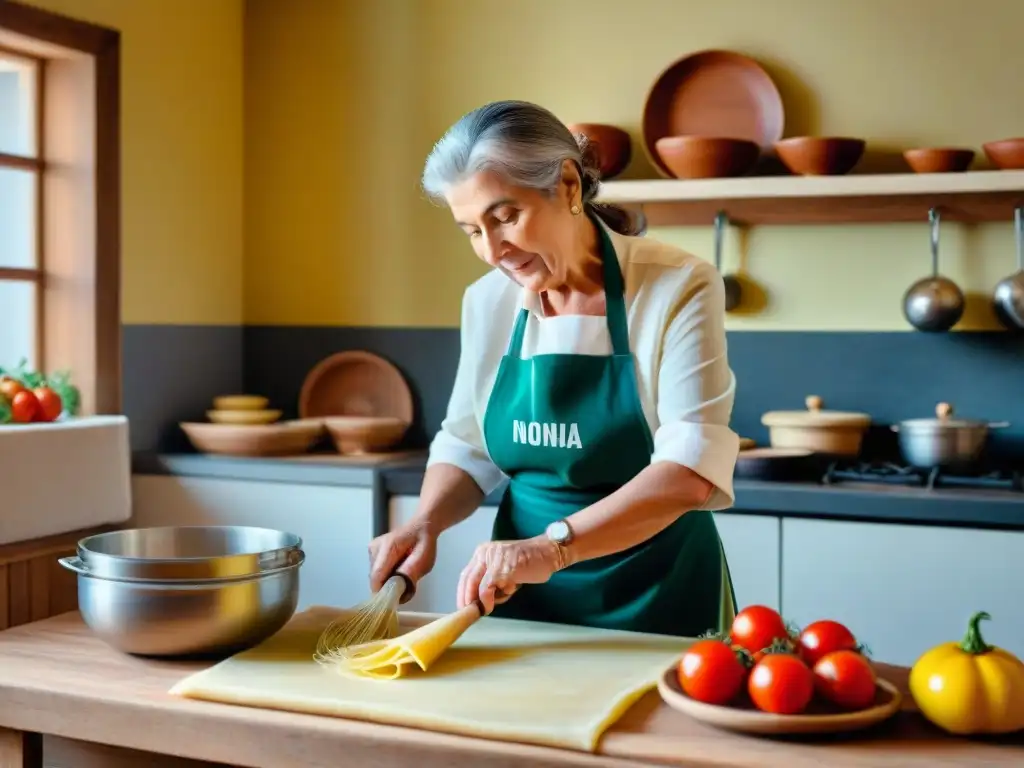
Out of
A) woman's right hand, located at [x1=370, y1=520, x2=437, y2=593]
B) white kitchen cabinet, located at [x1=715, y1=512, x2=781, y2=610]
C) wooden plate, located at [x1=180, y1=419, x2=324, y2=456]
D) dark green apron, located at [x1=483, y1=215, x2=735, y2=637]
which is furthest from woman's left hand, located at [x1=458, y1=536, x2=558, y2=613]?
wooden plate, located at [x1=180, y1=419, x2=324, y2=456]

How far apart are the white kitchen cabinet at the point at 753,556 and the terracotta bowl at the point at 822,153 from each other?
3.05 ft

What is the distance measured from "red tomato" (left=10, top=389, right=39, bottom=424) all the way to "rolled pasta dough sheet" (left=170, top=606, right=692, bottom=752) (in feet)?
5.12

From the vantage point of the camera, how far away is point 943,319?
321cm

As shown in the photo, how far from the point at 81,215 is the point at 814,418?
2.03 meters

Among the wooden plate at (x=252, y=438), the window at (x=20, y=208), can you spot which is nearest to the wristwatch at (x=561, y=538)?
the wooden plate at (x=252, y=438)

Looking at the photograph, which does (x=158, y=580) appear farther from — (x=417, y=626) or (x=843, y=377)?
(x=843, y=377)

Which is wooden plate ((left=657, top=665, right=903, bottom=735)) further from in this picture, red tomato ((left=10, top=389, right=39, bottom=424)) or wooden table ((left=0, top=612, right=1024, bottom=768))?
red tomato ((left=10, top=389, right=39, bottom=424))

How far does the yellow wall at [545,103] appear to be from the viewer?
3311 mm

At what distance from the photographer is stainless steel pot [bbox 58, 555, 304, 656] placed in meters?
1.58

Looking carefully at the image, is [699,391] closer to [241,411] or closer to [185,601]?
[185,601]

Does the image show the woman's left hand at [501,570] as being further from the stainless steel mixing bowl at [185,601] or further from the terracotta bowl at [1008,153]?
the terracotta bowl at [1008,153]

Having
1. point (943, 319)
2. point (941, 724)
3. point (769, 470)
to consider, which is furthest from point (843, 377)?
point (941, 724)

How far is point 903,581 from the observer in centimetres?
280

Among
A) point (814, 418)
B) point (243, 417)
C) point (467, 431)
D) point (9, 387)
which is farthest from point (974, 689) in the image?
point (243, 417)
